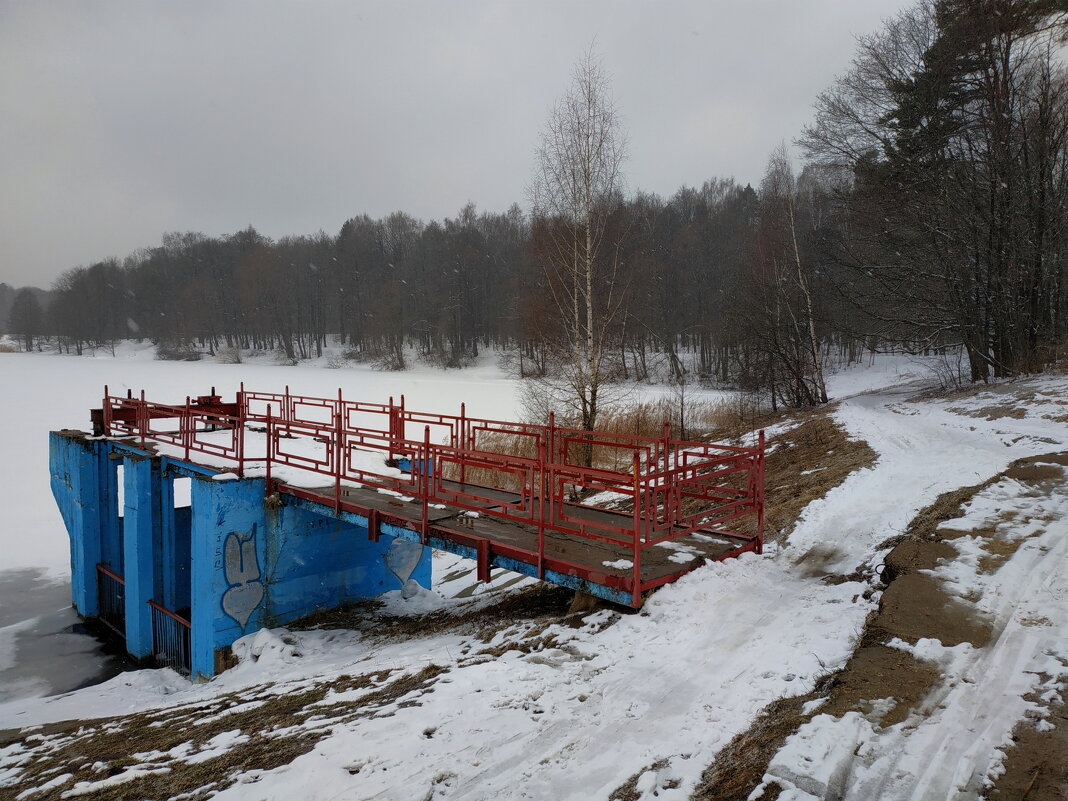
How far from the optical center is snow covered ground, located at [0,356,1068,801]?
141 inches

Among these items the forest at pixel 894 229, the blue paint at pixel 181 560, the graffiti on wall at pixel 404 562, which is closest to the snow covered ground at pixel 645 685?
the graffiti on wall at pixel 404 562

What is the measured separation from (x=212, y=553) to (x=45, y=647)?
608 cm

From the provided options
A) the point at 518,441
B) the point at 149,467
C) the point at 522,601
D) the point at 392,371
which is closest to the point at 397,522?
the point at 522,601

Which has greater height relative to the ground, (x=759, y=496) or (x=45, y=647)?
(x=759, y=496)

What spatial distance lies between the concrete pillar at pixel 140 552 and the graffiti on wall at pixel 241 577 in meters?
3.63

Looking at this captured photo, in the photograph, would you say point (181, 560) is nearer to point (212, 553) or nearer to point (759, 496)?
point (212, 553)

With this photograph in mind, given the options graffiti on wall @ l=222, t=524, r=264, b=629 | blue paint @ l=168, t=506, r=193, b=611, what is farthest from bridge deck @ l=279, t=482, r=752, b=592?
blue paint @ l=168, t=506, r=193, b=611

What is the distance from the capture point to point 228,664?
907 centimetres

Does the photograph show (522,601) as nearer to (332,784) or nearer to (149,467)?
(332,784)

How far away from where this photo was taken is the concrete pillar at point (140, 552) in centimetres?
1168

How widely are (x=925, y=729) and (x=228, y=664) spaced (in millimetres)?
8866

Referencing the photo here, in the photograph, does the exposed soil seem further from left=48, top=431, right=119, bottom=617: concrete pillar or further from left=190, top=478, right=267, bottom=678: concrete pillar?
left=48, top=431, right=119, bottom=617: concrete pillar

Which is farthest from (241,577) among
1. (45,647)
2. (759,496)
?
(759,496)

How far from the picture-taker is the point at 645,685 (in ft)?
15.0
